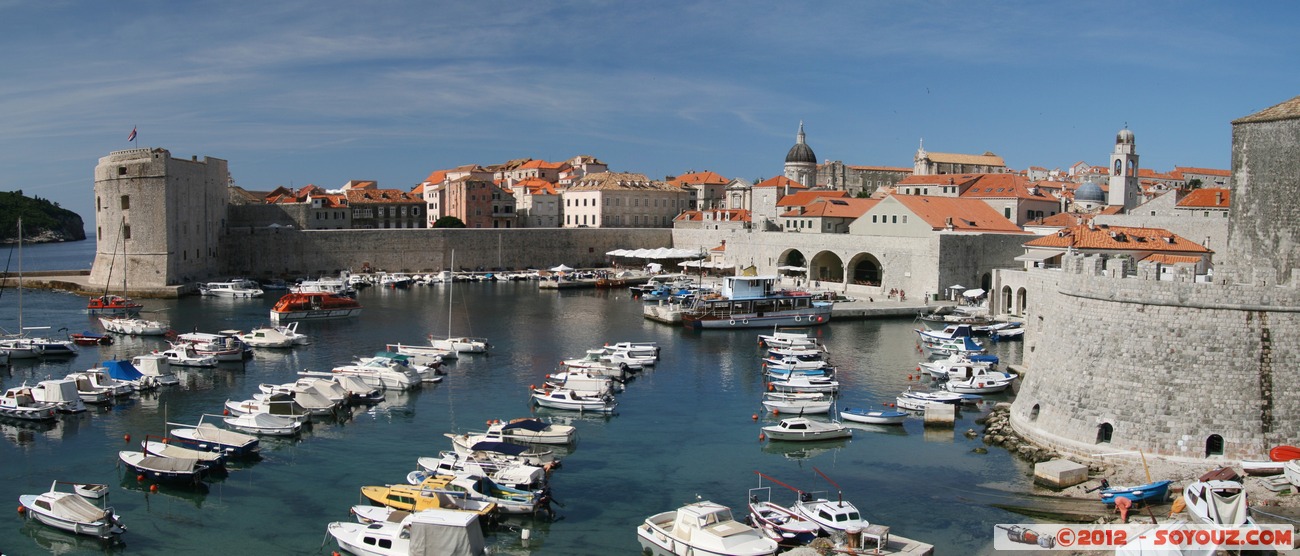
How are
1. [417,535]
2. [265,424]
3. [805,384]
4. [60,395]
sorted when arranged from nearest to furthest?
1. [417,535]
2. [265,424]
3. [60,395]
4. [805,384]

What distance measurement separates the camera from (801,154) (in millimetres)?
74750

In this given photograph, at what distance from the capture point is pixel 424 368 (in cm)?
2472

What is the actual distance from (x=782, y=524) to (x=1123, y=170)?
52070mm

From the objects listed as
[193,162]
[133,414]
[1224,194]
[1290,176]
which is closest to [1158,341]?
[1290,176]

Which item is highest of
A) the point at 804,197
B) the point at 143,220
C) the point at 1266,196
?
the point at 804,197

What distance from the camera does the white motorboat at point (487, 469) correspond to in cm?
1487

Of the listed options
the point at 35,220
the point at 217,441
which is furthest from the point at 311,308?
the point at 35,220

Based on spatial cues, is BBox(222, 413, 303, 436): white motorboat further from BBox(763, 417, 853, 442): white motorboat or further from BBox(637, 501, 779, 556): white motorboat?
BBox(763, 417, 853, 442): white motorboat

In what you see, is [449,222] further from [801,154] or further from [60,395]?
[60,395]

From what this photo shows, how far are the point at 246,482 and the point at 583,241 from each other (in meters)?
43.1

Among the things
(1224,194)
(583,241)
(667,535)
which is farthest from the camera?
(583,241)

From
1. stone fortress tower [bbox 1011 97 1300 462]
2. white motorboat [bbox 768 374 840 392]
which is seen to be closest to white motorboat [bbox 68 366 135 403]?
white motorboat [bbox 768 374 840 392]

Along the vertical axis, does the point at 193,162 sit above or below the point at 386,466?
above

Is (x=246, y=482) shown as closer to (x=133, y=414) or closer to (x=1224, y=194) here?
(x=133, y=414)
